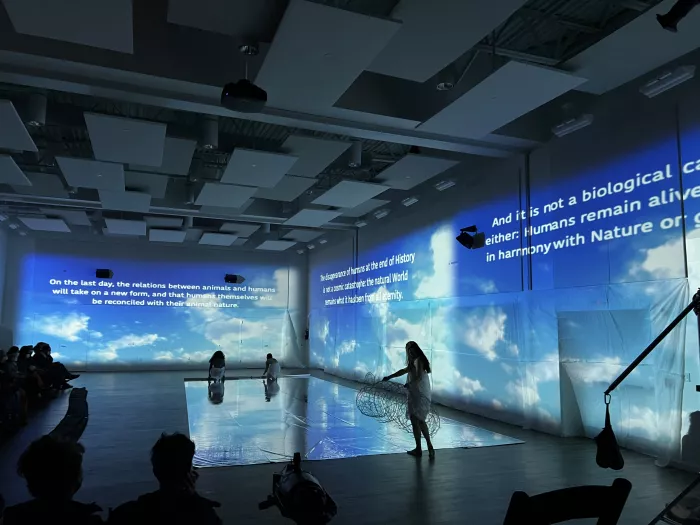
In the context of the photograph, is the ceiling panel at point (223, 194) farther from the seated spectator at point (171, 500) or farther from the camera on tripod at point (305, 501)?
the seated spectator at point (171, 500)

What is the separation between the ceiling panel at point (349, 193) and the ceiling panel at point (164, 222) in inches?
171

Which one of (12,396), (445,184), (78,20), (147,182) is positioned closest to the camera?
(78,20)

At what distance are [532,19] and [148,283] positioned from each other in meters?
13.7

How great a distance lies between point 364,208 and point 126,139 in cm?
585

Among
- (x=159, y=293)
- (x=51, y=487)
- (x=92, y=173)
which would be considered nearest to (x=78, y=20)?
(x=51, y=487)

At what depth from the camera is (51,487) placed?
5.77 feet

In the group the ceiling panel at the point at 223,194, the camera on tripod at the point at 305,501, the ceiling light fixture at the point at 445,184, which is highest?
the ceiling panel at the point at 223,194

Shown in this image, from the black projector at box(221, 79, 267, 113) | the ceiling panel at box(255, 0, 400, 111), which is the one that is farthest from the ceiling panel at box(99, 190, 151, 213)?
the black projector at box(221, 79, 267, 113)

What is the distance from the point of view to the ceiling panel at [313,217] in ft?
38.1

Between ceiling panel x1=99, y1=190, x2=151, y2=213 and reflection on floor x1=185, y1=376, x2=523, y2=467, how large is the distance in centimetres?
389

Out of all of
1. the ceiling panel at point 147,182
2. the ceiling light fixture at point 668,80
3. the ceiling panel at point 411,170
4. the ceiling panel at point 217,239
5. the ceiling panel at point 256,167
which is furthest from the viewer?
the ceiling panel at point 217,239

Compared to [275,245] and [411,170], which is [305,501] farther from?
[275,245]

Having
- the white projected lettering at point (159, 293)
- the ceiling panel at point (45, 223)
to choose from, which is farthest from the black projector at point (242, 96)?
the white projected lettering at point (159, 293)

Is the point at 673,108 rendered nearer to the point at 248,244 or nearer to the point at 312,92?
the point at 312,92
